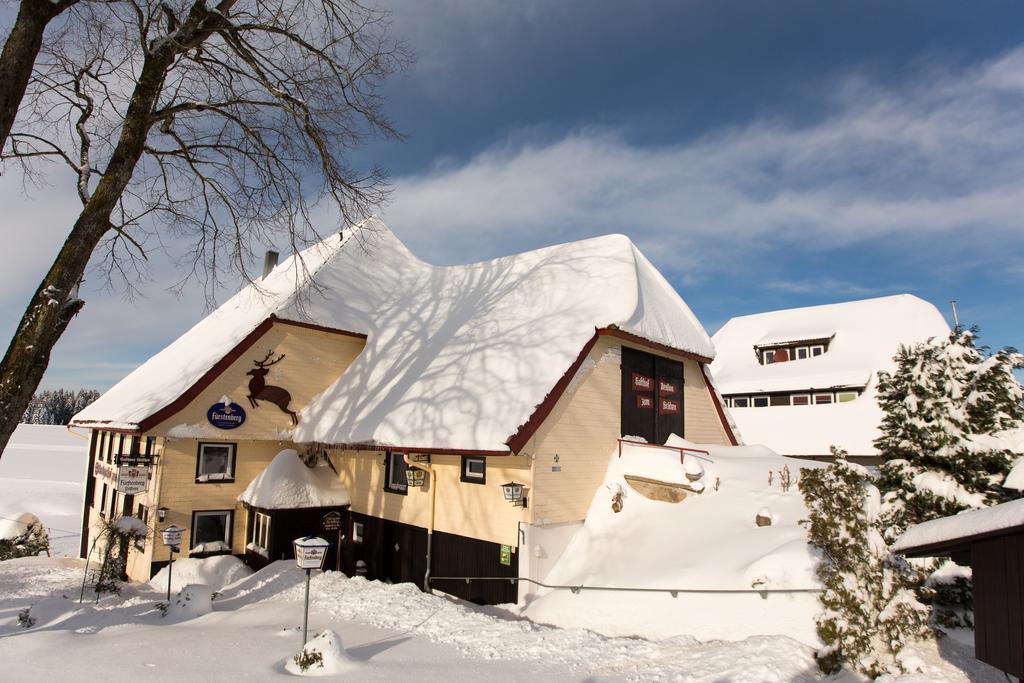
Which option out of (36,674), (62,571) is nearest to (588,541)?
(36,674)

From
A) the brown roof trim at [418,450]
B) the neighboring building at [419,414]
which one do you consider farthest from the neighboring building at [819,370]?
the brown roof trim at [418,450]

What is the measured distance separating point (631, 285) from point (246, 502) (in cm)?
1179

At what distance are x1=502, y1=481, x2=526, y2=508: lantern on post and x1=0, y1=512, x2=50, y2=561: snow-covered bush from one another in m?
20.3

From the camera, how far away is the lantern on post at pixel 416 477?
1545 centimetres

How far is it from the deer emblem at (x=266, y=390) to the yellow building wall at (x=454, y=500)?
9.13ft

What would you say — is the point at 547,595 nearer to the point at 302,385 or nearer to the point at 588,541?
the point at 588,541

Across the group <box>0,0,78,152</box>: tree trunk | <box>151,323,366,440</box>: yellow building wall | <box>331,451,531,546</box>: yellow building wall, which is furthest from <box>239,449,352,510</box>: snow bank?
<box>0,0,78,152</box>: tree trunk

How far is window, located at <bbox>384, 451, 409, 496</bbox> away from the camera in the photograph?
1658 cm

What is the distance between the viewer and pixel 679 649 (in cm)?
956

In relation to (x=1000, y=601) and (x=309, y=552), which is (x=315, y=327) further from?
(x=1000, y=601)

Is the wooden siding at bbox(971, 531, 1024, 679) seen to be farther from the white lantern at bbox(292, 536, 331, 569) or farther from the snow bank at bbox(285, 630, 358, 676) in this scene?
the white lantern at bbox(292, 536, 331, 569)

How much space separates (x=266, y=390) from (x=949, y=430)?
16613 mm

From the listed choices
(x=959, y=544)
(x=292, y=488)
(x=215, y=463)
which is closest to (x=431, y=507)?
(x=292, y=488)

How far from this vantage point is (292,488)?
16938 millimetres
